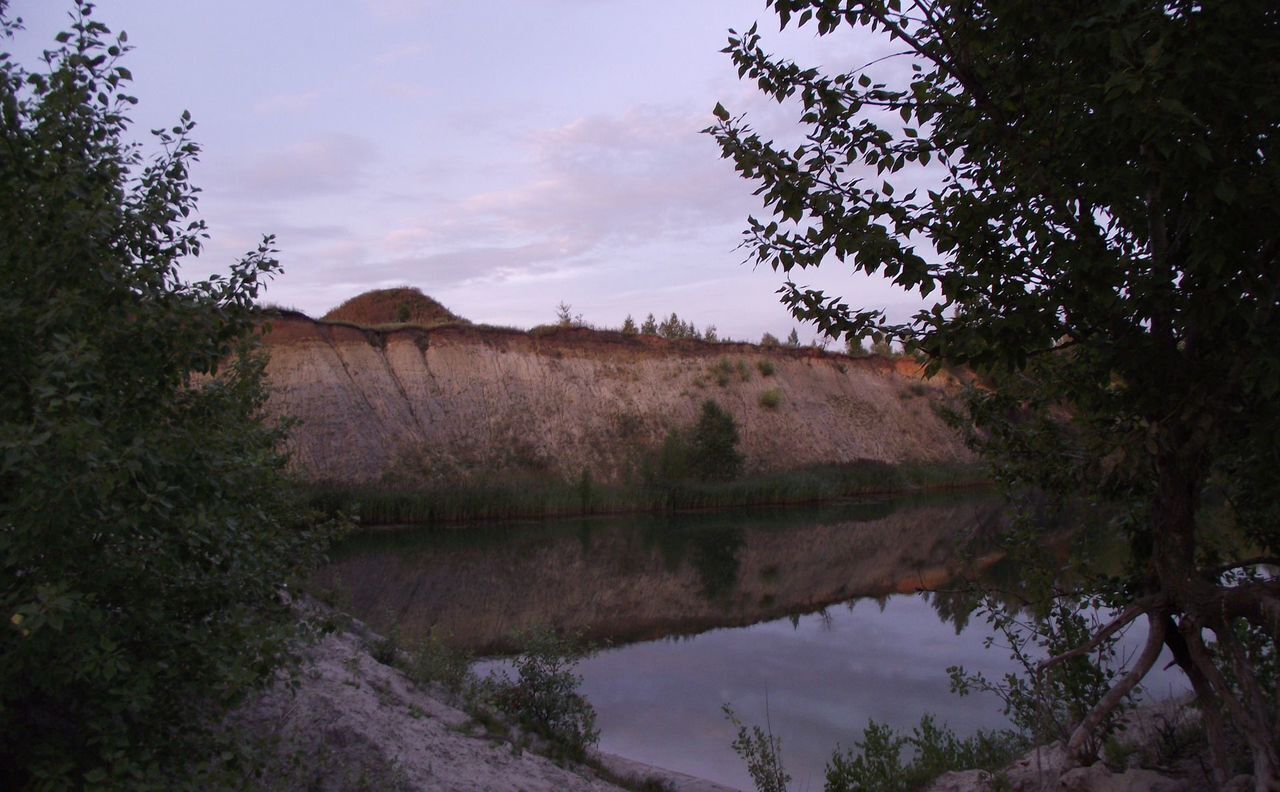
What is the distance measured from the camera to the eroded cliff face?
32781 mm

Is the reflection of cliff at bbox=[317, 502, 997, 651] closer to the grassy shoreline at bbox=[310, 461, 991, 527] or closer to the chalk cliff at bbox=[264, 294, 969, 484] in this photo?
the grassy shoreline at bbox=[310, 461, 991, 527]

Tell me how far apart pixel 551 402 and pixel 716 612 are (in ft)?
76.1

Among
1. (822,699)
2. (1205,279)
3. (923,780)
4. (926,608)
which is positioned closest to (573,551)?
(926,608)

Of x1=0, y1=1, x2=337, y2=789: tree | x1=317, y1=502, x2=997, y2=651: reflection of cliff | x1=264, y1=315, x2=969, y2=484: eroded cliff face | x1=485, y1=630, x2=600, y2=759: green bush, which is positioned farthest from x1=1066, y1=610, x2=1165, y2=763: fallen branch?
x1=264, y1=315, x2=969, y2=484: eroded cliff face

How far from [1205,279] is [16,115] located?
5289 millimetres

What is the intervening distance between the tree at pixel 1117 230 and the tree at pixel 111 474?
278cm

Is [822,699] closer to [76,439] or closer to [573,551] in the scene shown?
[76,439]

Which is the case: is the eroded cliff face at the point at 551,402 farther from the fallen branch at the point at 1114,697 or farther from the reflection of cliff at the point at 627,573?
the fallen branch at the point at 1114,697

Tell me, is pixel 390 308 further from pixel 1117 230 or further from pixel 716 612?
pixel 1117 230

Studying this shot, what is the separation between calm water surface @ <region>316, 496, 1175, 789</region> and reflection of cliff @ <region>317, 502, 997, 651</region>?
6 cm

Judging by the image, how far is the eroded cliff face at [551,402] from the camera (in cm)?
3278

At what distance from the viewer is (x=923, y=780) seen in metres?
7.50

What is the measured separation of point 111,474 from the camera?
11.8 feet

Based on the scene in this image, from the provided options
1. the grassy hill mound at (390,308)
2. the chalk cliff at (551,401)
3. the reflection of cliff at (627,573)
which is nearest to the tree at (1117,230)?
the reflection of cliff at (627,573)
